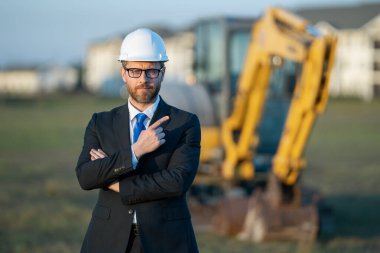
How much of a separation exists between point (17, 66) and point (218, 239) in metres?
189


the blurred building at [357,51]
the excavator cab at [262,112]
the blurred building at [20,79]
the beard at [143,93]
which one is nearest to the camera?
the beard at [143,93]

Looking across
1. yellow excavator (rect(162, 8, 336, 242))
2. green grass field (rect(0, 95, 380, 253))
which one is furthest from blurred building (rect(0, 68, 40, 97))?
yellow excavator (rect(162, 8, 336, 242))

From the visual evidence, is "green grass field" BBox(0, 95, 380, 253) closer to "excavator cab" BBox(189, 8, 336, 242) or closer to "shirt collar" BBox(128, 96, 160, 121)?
"excavator cab" BBox(189, 8, 336, 242)

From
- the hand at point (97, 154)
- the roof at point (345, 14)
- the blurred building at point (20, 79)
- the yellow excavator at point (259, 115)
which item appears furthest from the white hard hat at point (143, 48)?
the blurred building at point (20, 79)

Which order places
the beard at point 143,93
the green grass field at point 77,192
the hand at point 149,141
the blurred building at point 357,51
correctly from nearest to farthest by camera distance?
the hand at point 149,141
the beard at point 143,93
the green grass field at point 77,192
the blurred building at point 357,51

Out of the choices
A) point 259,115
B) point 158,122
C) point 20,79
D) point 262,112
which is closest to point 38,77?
point 20,79

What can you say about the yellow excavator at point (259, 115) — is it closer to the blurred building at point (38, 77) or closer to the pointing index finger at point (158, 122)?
the pointing index finger at point (158, 122)

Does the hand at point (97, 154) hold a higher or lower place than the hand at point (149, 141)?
lower

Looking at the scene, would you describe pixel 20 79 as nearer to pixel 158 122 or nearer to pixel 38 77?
pixel 38 77

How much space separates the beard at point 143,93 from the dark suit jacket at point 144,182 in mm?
99

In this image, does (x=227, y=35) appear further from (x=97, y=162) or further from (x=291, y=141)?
(x=97, y=162)

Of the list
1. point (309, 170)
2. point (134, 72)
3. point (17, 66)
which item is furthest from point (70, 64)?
point (134, 72)

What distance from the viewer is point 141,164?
4.46 metres

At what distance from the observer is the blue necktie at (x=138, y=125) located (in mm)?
4492
